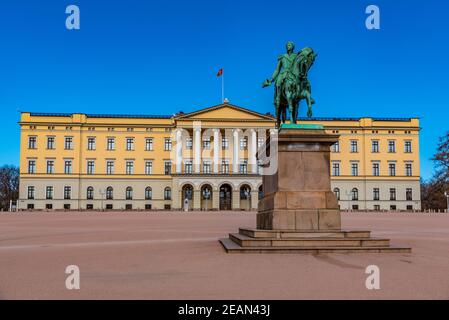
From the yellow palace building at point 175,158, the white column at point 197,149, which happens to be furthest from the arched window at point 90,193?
the white column at point 197,149

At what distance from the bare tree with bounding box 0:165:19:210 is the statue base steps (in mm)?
85317

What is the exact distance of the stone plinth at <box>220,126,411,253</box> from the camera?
1011 cm

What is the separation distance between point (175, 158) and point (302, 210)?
62.8 meters

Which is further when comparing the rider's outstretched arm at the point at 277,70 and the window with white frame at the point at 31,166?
the window with white frame at the point at 31,166

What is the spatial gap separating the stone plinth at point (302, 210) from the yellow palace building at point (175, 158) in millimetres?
57532

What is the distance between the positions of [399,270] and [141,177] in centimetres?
6835

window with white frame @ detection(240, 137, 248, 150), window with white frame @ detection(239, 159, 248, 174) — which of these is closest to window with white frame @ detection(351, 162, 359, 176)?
window with white frame @ detection(240, 137, 248, 150)

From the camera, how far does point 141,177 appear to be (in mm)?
74312

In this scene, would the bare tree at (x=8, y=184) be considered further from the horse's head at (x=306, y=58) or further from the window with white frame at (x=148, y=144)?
the horse's head at (x=306, y=58)

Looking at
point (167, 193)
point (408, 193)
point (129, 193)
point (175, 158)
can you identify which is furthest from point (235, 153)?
point (408, 193)

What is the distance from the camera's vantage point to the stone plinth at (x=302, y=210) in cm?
1011
